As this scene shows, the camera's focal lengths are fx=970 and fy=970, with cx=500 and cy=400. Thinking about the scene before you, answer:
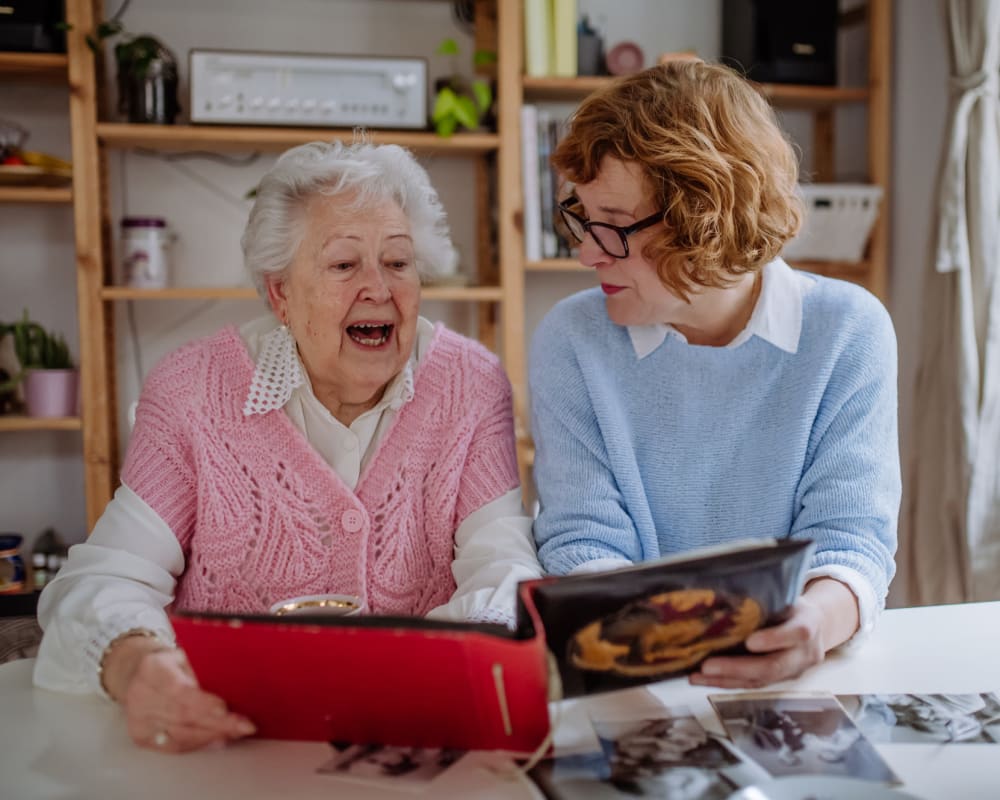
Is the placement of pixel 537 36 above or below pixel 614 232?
above

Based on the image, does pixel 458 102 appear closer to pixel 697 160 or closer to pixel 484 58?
pixel 484 58

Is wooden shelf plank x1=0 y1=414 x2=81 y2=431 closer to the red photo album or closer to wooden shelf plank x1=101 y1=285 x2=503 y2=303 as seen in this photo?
wooden shelf plank x1=101 y1=285 x2=503 y2=303

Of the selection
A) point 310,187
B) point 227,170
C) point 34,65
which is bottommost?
point 310,187

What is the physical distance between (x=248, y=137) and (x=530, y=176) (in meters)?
0.75

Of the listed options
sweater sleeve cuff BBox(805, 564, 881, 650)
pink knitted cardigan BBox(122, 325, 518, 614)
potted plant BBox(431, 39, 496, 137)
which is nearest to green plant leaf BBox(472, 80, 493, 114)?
potted plant BBox(431, 39, 496, 137)

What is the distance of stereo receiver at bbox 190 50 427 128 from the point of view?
97.4 inches

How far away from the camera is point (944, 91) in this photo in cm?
275

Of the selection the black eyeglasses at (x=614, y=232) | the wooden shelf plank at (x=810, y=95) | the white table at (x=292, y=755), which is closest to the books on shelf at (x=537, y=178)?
the wooden shelf plank at (x=810, y=95)

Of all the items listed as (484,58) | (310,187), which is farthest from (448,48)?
(310,187)

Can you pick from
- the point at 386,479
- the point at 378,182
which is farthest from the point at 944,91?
the point at 386,479

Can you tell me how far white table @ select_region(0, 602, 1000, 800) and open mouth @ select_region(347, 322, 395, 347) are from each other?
2.06ft

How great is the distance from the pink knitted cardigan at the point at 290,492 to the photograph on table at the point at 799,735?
539mm

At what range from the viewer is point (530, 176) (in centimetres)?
267

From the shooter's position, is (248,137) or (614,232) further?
(248,137)
